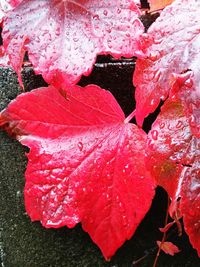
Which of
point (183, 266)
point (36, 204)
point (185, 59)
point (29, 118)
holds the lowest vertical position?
point (183, 266)

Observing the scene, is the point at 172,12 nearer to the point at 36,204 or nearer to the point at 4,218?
the point at 36,204

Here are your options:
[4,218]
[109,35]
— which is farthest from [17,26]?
[4,218]

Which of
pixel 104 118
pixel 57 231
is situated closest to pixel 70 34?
pixel 104 118

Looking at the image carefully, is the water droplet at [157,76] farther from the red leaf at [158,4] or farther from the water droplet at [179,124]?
the red leaf at [158,4]

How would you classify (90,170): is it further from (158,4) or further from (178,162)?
(158,4)

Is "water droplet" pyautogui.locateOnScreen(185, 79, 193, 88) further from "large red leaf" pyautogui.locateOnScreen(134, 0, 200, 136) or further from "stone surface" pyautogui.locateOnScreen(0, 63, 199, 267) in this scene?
"stone surface" pyautogui.locateOnScreen(0, 63, 199, 267)

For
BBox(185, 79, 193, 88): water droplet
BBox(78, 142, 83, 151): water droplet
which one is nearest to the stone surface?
BBox(78, 142, 83, 151): water droplet
